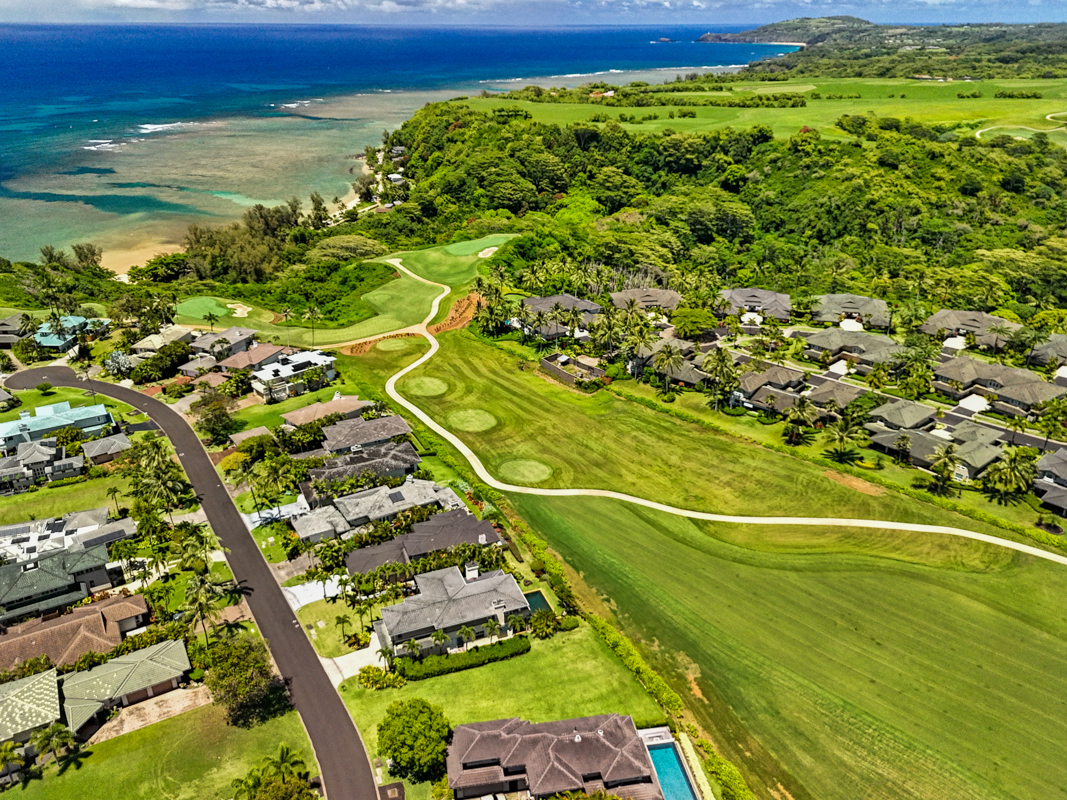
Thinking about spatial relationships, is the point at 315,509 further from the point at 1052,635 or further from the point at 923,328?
the point at 923,328

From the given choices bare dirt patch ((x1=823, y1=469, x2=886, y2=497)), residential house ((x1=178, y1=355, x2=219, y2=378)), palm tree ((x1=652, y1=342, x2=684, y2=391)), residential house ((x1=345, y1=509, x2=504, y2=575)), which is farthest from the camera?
residential house ((x1=178, y1=355, x2=219, y2=378))

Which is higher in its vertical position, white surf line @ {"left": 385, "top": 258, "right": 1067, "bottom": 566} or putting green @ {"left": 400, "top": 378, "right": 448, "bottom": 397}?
putting green @ {"left": 400, "top": 378, "right": 448, "bottom": 397}

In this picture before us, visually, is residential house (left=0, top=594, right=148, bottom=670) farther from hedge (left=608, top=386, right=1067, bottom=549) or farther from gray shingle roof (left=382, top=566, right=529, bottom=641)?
hedge (left=608, top=386, right=1067, bottom=549)

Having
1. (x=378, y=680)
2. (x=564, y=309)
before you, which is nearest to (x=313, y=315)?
(x=564, y=309)

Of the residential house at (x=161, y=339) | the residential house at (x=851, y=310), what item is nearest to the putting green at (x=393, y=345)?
the residential house at (x=161, y=339)

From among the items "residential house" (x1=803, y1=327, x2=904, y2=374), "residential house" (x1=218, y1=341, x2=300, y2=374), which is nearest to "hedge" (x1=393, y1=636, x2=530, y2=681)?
"residential house" (x1=218, y1=341, x2=300, y2=374)

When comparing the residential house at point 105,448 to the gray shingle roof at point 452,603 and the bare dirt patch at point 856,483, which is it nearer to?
the gray shingle roof at point 452,603
